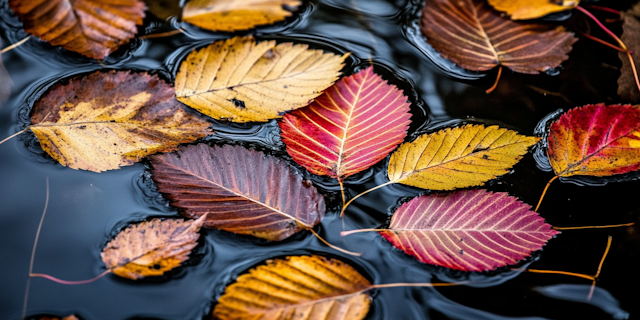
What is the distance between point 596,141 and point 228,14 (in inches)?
Result: 46.6

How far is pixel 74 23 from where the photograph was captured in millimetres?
1278

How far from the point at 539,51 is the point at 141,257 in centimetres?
134

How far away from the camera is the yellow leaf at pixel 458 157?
3.61 feet

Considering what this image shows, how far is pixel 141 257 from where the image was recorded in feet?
3.23

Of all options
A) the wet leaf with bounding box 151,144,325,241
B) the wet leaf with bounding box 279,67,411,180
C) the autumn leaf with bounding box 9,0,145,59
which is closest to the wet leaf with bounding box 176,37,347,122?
the wet leaf with bounding box 279,67,411,180

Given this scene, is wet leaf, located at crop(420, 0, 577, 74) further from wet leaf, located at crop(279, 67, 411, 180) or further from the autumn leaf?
the autumn leaf

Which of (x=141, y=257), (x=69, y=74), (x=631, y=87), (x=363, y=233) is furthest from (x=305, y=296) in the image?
(x=631, y=87)

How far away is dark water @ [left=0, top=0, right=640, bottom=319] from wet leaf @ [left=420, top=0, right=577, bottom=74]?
1.6 inches

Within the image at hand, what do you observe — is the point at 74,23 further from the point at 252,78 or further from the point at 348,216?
the point at 348,216

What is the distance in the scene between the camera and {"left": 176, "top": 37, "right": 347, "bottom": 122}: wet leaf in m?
1.19

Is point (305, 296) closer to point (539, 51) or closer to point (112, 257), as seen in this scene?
point (112, 257)

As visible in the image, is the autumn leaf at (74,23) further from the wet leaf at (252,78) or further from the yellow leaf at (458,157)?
the yellow leaf at (458,157)

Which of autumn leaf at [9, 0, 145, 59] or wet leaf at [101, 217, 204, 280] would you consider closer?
wet leaf at [101, 217, 204, 280]

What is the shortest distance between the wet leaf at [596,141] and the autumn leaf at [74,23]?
54.5 inches
